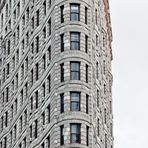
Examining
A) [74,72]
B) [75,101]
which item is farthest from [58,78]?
[75,101]

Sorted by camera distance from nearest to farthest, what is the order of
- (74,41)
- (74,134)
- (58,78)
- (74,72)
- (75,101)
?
(74,134) < (75,101) < (74,72) < (58,78) < (74,41)

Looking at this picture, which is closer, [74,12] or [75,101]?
[75,101]

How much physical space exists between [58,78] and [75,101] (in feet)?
12.6

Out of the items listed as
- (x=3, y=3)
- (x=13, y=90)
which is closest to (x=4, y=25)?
(x=3, y=3)

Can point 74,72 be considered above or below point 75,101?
above

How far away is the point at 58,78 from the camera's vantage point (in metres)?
140

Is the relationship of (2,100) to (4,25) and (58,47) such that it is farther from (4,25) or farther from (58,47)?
(58,47)

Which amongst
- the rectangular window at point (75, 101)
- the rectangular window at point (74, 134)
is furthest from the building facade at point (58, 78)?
the rectangular window at point (74, 134)

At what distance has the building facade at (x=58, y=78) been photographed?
138 m

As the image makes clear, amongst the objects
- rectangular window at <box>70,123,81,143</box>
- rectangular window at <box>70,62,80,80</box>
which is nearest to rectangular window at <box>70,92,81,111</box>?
rectangular window at <box>70,62,80,80</box>

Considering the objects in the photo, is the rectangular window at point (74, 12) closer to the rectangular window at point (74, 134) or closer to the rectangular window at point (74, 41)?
the rectangular window at point (74, 41)

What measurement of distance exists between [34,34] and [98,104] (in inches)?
508

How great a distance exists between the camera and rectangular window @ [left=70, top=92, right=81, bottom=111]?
137 metres

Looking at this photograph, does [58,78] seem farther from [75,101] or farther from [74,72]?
[75,101]
